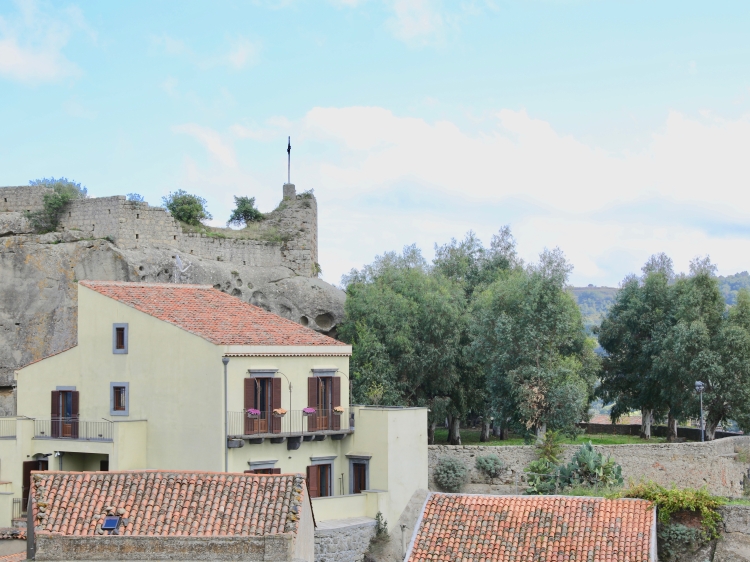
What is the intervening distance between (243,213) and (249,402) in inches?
752

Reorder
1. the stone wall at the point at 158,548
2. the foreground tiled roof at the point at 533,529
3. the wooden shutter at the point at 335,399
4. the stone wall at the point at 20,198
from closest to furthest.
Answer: the stone wall at the point at 158,548, the foreground tiled roof at the point at 533,529, the wooden shutter at the point at 335,399, the stone wall at the point at 20,198

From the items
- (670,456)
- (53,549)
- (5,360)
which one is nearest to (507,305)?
(670,456)

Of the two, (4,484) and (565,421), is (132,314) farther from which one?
(565,421)

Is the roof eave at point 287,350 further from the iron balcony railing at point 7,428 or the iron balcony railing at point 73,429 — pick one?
the iron balcony railing at point 7,428

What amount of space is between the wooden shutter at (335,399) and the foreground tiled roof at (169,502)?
11069 mm

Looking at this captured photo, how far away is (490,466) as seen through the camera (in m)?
41.1

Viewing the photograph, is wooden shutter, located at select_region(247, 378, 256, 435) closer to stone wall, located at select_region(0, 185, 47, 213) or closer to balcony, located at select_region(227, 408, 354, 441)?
balcony, located at select_region(227, 408, 354, 441)

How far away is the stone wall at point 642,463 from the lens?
41.2 metres

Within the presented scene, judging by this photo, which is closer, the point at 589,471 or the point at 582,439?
the point at 589,471

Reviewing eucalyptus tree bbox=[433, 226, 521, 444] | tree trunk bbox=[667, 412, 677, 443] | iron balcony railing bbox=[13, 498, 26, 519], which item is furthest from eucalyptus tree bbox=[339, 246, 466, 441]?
iron balcony railing bbox=[13, 498, 26, 519]

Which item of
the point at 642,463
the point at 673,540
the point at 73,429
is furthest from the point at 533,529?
the point at 73,429

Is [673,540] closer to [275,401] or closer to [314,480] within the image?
[314,480]

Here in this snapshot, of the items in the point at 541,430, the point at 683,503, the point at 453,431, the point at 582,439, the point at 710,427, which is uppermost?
the point at 541,430

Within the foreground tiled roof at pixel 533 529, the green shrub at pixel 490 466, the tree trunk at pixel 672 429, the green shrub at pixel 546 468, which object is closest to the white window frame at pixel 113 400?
the foreground tiled roof at pixel 533 529
